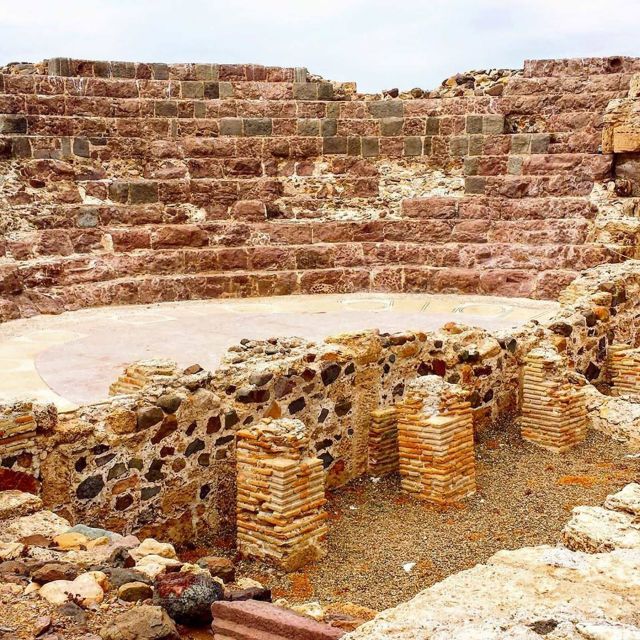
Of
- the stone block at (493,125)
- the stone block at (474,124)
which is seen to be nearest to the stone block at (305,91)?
the stone block at (474,124)

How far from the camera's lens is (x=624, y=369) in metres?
10.4

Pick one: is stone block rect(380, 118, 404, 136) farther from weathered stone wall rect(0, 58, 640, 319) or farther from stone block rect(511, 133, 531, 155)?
stone block rect(511, 133, 531, 155)

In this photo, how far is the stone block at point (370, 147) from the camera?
14.7 meters

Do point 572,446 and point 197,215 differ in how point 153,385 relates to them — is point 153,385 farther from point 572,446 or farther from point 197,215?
point 197,215

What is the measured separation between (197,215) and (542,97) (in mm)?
6145

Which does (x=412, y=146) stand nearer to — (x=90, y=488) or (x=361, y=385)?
(x=361, y=385)

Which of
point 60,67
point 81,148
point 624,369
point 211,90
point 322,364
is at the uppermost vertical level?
point 60,67

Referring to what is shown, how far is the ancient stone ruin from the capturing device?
12.0 feet

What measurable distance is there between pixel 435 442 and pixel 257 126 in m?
8.39

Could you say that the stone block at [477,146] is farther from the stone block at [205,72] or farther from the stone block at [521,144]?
the stone block at [205,72]

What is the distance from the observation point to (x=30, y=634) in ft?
10.5

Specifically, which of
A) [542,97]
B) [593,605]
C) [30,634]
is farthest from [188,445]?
[542,97]

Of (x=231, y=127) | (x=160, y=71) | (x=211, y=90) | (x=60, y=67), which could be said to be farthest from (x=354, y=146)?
(x=60, y=67)

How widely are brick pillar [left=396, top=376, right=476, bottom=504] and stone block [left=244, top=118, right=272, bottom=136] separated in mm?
7827
